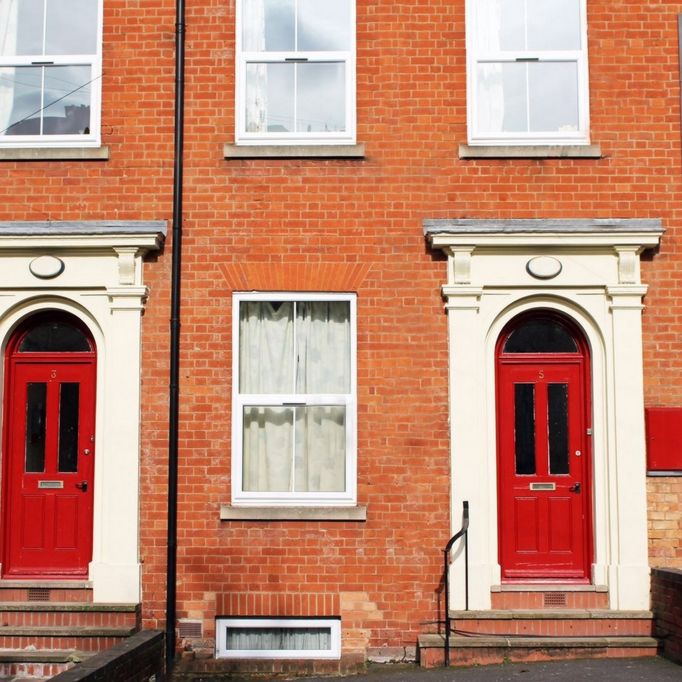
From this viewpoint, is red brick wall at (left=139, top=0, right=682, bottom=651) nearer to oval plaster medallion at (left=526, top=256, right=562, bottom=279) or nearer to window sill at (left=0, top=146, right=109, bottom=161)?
oval plaster medallion at (left=526, top=256, right=562, bottom=279)

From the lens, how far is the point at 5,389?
30.4 ft

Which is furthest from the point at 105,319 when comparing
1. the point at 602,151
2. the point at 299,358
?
the point at 602,151

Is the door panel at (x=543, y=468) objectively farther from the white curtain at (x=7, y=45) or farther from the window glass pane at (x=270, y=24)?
the white curtain at (x=7, y=45)

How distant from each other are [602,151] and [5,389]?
20.3 ft

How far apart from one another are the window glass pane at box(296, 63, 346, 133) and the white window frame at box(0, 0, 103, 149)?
1967 mm

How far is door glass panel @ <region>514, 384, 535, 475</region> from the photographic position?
916cm

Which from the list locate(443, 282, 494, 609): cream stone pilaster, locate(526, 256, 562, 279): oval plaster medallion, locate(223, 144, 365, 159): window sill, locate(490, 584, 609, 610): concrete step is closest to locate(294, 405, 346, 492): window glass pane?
locate(443, 282, 494, 609): cream stone pilaster

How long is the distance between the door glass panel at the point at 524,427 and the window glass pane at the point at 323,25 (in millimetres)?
3807

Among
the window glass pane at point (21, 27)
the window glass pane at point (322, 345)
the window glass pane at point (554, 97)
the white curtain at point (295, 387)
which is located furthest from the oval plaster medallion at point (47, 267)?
the window glass pane at point (554, 97)

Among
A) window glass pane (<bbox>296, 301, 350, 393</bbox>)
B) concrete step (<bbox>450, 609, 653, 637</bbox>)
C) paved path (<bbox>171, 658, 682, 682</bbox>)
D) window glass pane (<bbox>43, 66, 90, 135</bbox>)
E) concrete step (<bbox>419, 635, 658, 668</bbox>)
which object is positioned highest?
window glass pane (<bbox>43, 66, 90, 135</bbox>)

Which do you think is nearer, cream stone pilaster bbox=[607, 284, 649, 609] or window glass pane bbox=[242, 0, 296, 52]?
cream stone pilaster bbox=[607, 284, 649, 609]

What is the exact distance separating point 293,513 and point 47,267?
3289 mm

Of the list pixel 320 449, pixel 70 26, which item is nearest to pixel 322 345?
pixel 320 449

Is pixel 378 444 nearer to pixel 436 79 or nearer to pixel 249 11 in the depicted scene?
pixel 436 79
